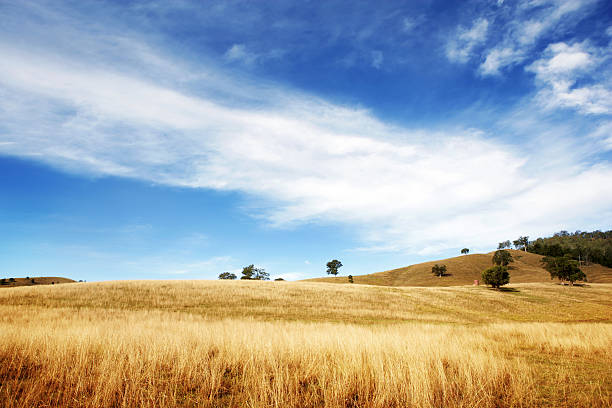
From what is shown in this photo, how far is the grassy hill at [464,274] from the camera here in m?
99.6

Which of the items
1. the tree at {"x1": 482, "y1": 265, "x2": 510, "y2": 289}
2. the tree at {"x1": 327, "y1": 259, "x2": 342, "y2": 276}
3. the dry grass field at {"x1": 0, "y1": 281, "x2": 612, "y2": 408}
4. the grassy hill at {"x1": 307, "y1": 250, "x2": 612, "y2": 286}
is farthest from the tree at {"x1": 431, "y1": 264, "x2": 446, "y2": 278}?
the dry grass field at {"x1": 0, "y1": 281, "x2": 612, "y2": 408}

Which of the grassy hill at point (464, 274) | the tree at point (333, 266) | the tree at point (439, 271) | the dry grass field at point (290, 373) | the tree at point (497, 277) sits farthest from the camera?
the tree at point (333, 266)

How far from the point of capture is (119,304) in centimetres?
2858

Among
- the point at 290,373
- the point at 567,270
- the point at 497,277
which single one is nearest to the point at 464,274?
the point at 567,270

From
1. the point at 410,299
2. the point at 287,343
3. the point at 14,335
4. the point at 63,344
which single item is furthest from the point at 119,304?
the point at 410,299

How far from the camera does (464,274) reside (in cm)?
10775

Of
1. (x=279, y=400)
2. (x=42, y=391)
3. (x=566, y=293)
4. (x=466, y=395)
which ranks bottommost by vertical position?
(x=566, y=293)

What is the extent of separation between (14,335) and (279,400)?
883 centimetres

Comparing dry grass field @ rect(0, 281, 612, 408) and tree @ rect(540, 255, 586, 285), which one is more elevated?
dry grass field @ rect(0, 281, 612, 408)

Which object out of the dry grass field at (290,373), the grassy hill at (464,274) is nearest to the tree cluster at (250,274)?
the grassy hill at (464,274)

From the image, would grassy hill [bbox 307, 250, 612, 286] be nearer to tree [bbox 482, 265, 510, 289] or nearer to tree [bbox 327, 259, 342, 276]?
tree [bbox 327, 259, 342, 276]

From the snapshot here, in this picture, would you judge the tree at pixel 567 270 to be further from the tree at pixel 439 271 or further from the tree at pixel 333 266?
the tree at pixel 333 266

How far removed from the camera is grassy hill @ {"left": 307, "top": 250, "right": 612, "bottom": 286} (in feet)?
327

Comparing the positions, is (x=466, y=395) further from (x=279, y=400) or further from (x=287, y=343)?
(x=287, y=343)
